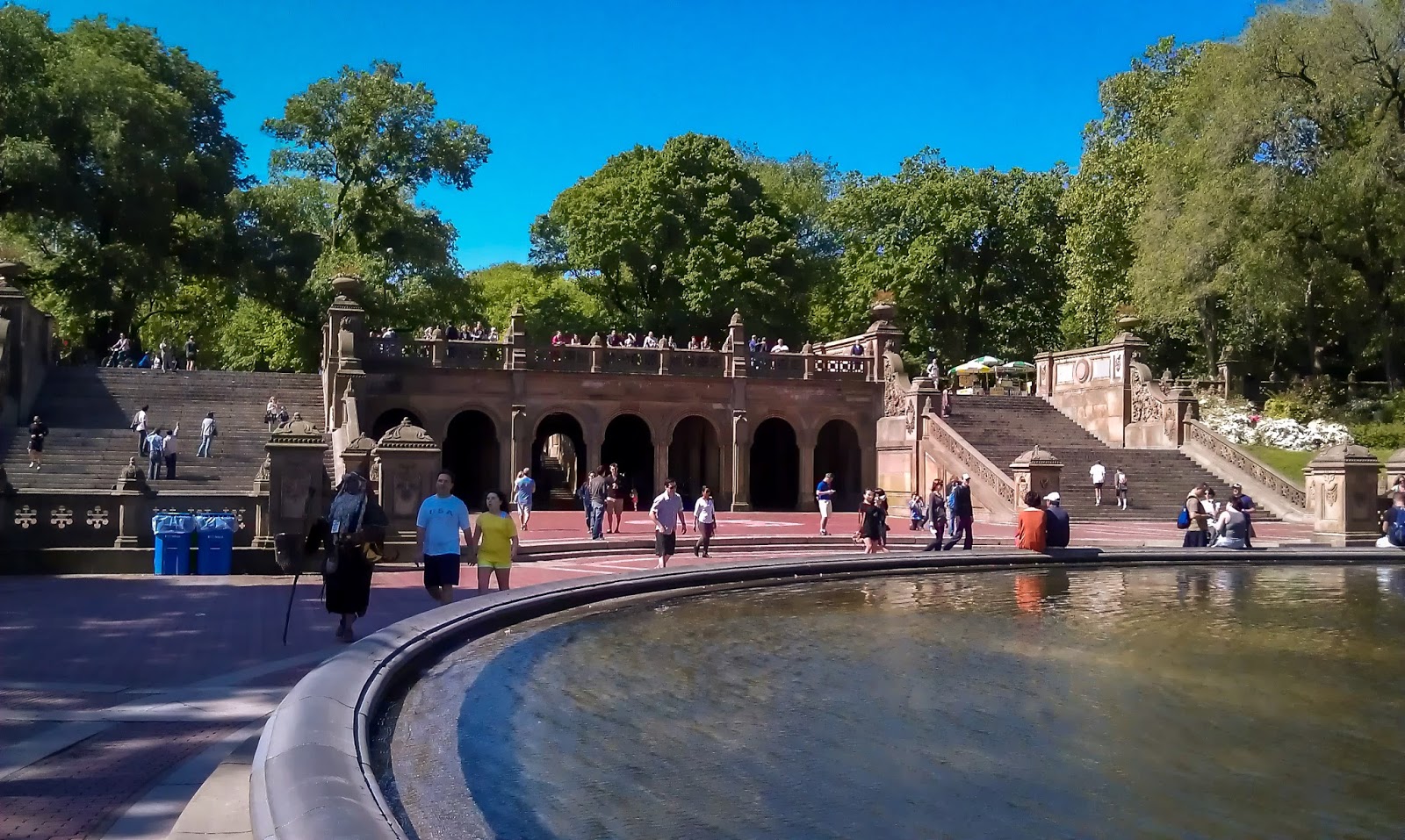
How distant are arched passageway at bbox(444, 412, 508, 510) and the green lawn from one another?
25.0 meters

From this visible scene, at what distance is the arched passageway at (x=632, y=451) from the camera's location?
4178cm

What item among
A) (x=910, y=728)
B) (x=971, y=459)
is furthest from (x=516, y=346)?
(x=910, y=728)

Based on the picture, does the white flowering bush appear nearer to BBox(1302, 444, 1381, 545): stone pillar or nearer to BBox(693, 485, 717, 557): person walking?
BBox(1302, 444, 1381, 545): stone pillar

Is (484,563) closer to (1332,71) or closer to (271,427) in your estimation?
(271,427)

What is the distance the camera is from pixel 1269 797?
6.10m

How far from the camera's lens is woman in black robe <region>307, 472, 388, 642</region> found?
→ 389 inches

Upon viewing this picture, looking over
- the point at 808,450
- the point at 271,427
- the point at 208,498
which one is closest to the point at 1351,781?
the point at 208,498

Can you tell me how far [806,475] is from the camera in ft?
124

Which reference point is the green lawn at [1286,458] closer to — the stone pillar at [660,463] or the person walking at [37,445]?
the stone pillar at [660,463]

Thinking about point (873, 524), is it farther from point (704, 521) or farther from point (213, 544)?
point (213, 544)

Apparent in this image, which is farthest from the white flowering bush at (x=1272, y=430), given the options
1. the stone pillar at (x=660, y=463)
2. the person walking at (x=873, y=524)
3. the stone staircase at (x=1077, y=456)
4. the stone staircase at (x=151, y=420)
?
the stone staircase at (x=151, y=420)

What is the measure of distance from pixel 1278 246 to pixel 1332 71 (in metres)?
5.88

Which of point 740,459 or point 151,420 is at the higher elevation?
point 151,420

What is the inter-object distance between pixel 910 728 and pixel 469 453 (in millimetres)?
34243
